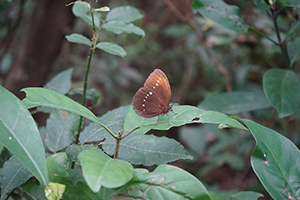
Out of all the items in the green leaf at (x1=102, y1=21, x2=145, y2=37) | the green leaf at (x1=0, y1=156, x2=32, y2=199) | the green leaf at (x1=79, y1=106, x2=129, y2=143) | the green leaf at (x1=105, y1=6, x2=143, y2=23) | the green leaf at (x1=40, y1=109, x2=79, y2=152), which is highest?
the green leaf at (x1=105, y1=6, x2=143, y2=23)

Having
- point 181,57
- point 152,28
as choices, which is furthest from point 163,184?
point 152,28

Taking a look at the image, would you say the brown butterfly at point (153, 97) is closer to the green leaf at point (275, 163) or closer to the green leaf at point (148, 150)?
the green leaf at point (148, 150)

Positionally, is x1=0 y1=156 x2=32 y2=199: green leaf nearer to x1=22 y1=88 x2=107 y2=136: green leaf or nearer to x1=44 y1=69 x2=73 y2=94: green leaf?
x1=22 y1=88 x2=107 y2=136: green leaf

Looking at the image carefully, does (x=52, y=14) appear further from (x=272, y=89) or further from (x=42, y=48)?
(x=272, y=89)

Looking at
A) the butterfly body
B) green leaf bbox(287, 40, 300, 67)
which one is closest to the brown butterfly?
the butterfly body

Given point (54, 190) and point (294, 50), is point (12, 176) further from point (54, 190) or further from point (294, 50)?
point (294, 50)

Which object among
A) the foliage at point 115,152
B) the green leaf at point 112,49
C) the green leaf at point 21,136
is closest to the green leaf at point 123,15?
the foliage at point 115,152
